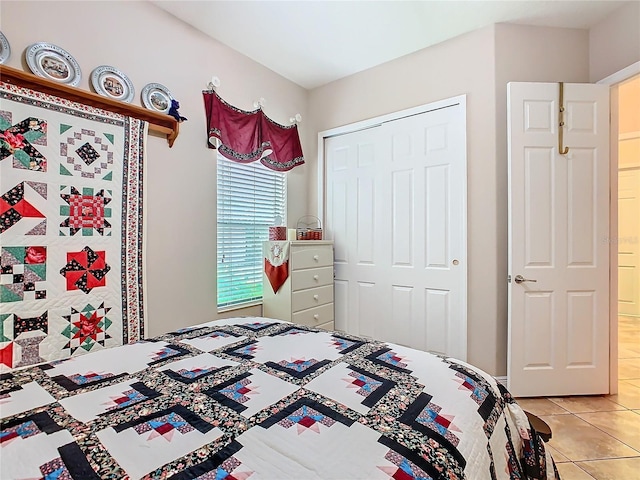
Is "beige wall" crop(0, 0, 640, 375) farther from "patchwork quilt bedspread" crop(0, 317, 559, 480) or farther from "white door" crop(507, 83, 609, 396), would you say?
"patchwork quilt bedspread" crop(0, 317, 559, 480)

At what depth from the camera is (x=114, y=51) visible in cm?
215

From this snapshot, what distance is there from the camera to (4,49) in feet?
5.58

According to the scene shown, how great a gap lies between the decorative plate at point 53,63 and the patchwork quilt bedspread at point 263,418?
156 centimetres

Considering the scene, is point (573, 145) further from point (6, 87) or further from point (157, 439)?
point (6, 87)

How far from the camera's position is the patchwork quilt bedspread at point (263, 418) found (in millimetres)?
722

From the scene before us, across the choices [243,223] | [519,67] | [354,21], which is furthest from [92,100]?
[519,67]

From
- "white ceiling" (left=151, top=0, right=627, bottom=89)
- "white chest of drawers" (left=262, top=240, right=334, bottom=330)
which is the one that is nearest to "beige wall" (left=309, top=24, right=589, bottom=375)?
"white ceiling" (left=151, top=0, right=627, bottom=89)

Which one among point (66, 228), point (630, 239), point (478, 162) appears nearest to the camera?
point (66, 228)

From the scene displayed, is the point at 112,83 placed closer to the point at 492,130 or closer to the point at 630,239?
the point at 492,130

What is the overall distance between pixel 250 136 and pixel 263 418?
2582 mm

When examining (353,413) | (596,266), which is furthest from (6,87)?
(596,266)

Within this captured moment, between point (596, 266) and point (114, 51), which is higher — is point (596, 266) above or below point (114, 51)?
below

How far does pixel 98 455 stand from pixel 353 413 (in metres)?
0.60

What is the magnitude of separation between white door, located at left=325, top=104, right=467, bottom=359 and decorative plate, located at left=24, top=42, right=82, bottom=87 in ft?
7.45
